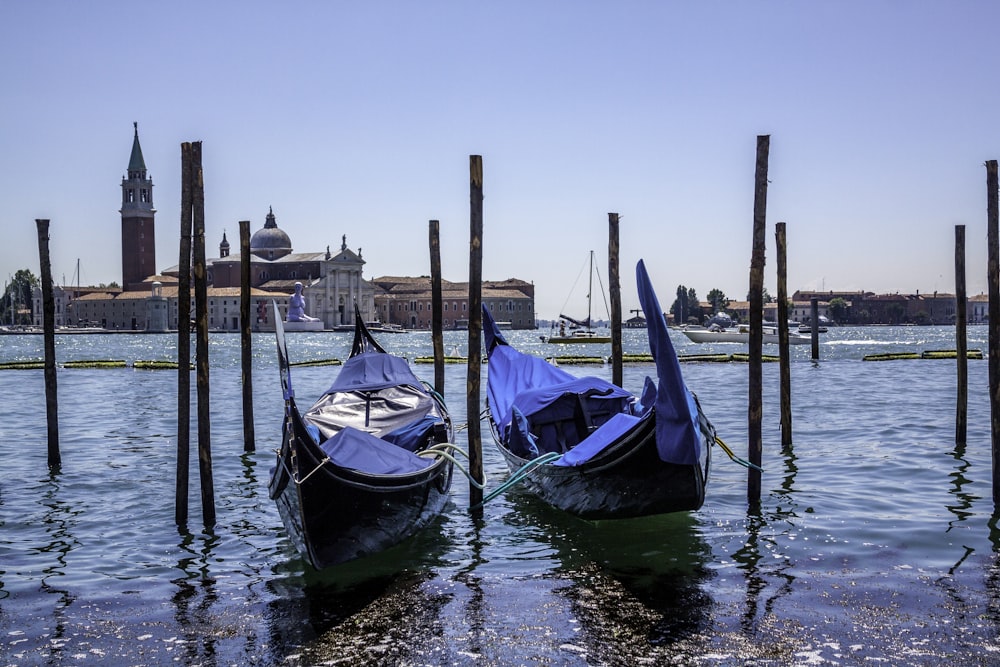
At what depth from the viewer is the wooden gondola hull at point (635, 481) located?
263 inches

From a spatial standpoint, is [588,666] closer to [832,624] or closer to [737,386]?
[832,624]

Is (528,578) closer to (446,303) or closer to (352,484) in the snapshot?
(352,484)

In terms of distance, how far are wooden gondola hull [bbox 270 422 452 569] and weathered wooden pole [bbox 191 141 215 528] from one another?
1.20 m

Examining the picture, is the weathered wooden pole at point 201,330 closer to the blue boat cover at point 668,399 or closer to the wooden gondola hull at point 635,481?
the wooden gondola hull at point 635,481

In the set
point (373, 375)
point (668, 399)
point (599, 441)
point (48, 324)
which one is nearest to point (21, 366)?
point (48, 324)

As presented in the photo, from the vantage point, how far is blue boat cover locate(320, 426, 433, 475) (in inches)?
256

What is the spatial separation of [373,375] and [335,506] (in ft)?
14.3

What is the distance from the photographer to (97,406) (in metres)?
18.8

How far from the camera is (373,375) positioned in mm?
10359

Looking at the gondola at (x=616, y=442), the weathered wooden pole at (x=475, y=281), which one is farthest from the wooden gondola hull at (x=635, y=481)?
the weathered wooden pole at (x=475, y=281)

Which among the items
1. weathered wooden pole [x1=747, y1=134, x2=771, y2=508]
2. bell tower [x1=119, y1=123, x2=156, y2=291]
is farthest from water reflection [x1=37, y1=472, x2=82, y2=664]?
bell tower [x1=119, y1=123, x2=156, y2=291]

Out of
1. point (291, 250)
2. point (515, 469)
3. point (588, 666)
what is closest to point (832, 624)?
point (588, 666)

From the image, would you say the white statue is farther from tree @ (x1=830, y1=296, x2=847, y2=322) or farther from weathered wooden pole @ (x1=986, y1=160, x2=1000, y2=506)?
weathered wooden pole @ (x1=986, y1=160, x2=1000, y2=506)

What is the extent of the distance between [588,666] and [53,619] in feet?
9.53
